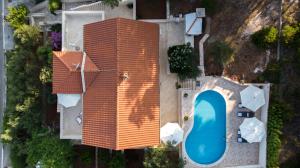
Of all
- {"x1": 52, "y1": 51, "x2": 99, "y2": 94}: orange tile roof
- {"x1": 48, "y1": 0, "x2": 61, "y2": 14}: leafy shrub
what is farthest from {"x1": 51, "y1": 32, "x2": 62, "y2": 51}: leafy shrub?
{"x1": 52, "y1": 51, "x2": 99, "y2": 94}: orange tile roof

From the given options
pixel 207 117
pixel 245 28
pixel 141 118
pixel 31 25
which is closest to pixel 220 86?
pixel 207 117

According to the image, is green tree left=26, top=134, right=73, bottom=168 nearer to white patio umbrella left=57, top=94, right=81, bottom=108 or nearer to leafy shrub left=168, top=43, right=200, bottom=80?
white patio umbrella left=57, top=94, right=81, bottom=108

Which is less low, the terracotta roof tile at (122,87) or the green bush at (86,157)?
the terracotta roof tile at (122,87)

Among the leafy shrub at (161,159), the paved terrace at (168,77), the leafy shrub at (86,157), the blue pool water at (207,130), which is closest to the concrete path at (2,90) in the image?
the leafy shrub at (86,157)

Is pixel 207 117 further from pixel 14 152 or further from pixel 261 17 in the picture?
pixel 14 152

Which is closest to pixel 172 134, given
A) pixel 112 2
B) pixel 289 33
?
pixel 112 2

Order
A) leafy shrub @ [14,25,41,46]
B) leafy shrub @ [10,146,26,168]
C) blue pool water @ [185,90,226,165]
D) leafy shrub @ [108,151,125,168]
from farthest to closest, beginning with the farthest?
leafy shrub @ [10,146,26,168] → leafy shrub @ [14,25,41,46] → blue pool water @ [185,90,226,165] → leafy shrub @ [108,151,125,168]

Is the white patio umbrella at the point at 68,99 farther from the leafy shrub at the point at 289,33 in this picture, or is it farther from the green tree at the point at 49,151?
the leafy shrub at the point at 289,33
